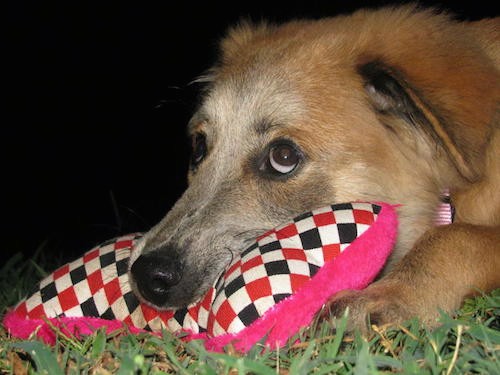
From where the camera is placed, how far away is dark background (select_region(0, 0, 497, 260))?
7.97 meters

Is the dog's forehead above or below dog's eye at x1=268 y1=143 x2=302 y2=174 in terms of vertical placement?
above

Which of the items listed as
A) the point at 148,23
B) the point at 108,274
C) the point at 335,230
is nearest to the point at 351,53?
the point at 335,230

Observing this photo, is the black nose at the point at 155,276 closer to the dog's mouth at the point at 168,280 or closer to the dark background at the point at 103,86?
the dog's mouth at the point at 168,280

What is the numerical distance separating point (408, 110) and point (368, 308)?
3.52 feet

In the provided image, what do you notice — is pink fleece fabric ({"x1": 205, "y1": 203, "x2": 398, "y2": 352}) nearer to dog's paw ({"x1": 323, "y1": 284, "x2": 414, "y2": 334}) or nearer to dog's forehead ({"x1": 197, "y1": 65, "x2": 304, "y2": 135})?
dog's paw ({"x1": 323, "y1": 284, "x2": 414, "y2": 334})

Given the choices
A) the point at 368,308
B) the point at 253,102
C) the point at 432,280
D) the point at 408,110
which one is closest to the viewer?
the point at 368,308

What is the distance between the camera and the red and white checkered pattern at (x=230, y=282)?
2.37 metres

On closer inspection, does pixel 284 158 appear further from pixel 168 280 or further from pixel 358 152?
pixel 168 280

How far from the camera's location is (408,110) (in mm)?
3066

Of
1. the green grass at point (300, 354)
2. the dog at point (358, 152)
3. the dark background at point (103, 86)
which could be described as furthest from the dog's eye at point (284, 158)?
the dark background at point (103, 86)

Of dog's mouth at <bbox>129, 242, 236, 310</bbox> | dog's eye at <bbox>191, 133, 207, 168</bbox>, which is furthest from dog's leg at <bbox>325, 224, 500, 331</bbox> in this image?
dog's eye at <bbox>191, 133, 207, 168</bbox>

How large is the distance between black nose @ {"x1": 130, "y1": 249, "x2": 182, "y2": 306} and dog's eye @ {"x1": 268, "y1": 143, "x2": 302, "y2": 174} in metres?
0.71

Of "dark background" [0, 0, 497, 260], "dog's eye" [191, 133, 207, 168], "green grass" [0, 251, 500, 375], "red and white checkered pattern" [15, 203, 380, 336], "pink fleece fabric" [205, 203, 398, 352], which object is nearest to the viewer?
"green grass" [0, 251, 500, 375]

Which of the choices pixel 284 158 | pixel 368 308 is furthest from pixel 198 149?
pixel 368 308
